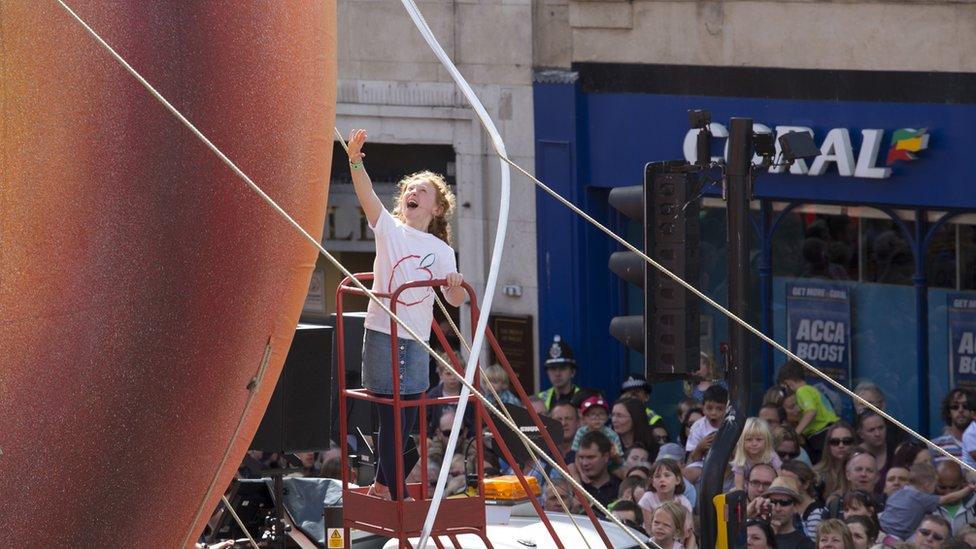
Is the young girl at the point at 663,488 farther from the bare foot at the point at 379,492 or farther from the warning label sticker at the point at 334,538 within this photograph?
the bare foot at the point at 379,492

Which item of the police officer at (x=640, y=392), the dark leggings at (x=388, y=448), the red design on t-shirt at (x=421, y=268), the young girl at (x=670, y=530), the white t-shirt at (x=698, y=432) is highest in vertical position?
the red design on t-shirt at (x=421, y=268)

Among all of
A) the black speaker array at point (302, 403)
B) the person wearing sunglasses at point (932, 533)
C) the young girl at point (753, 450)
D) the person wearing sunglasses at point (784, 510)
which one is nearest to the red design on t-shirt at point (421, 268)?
the black speaker array at point (302, 403)

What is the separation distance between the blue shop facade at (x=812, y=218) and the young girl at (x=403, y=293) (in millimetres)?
7642

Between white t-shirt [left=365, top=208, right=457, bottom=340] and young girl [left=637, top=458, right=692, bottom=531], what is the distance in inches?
172

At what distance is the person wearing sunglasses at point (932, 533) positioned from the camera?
35.6 feet

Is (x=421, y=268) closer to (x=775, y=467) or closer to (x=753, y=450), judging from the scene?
(x=775, y=467)

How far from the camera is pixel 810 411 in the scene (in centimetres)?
1413

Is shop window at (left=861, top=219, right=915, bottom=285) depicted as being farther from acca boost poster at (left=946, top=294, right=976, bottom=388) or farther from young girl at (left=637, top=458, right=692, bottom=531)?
young girl at (left=637, top=458, right=692, bottom=531)

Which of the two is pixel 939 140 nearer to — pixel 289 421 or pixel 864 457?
pixel 864 457

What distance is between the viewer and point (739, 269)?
32.3ft

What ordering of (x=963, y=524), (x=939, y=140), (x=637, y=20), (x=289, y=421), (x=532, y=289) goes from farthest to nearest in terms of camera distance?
1. (x=532, y=289)
2. (x=637, y=20)
3. (x=939, y=140)
4. (x=963, y=524)
5. (x=289, y=421)

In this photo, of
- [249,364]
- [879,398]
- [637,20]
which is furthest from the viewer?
[637,20]

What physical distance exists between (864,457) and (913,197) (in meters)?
3.91

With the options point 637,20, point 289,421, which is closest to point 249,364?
point 289,421
